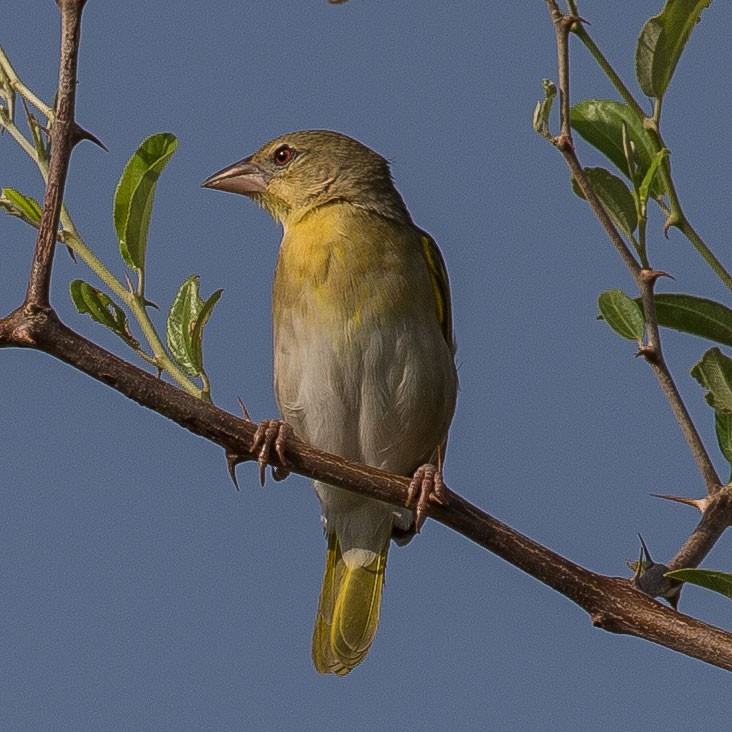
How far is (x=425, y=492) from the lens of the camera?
3148 millimetres

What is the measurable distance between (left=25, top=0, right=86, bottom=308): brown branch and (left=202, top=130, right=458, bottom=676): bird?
2.56m

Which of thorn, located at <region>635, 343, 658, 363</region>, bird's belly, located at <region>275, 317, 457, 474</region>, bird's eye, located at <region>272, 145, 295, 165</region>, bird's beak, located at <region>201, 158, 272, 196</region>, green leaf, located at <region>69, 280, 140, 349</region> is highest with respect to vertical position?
bird's eye, located at <region>272, 145, 295, 165</region>

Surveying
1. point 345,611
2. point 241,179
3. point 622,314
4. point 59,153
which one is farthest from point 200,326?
point 241,179

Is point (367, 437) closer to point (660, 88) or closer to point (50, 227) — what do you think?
point (660, 88)

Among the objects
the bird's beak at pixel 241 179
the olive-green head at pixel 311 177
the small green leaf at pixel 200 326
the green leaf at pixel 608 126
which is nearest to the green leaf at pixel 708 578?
the green leaf at pixel 608 126

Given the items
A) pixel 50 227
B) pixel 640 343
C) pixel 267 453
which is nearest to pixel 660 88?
pixel 640 343

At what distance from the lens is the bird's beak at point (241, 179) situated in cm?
564

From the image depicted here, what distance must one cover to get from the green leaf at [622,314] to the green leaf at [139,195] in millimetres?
1177

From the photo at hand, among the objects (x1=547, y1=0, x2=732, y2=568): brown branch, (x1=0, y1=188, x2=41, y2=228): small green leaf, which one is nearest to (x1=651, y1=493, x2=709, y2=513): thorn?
(x1=547, y1=0, x2=732, y2=568): brown branch

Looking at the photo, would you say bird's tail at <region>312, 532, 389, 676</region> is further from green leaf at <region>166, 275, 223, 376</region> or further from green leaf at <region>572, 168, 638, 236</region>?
green leaf at <region>572, 168, 638, 236</region>

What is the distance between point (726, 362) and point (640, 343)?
300 mm

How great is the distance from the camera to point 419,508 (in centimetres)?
302

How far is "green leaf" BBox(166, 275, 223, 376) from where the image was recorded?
10.6ft

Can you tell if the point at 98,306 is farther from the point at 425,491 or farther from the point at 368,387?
the point at 368,387
